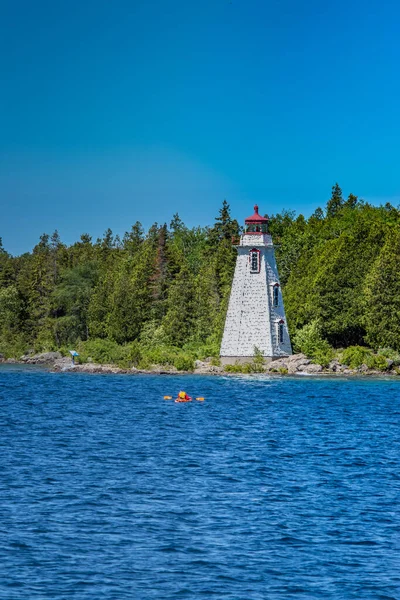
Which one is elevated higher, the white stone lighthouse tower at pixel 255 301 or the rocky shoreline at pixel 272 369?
the white stone lighthouse tower at pixel 255 301

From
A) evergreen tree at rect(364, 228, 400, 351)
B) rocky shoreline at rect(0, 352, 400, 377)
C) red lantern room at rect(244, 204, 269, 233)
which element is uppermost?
red lantern room at rect(244, 204, 269, 233)

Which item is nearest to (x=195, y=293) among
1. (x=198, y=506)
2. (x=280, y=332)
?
(x=280, y=332)

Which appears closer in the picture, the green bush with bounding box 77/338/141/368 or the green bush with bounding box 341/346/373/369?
the green bush with bounding box 341/346/373/369

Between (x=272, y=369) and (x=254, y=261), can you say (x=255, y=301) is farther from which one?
(x=272, y=369)

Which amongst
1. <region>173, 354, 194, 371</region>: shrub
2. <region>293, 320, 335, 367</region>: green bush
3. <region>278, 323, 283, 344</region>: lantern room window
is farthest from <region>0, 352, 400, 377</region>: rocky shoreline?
<region>278, 323, 283, 344</region>: lantern room window

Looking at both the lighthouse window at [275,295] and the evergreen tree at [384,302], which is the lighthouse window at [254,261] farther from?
the evergreen tree at [384,302]

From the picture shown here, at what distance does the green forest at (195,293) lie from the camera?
86.6m

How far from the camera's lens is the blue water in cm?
1964

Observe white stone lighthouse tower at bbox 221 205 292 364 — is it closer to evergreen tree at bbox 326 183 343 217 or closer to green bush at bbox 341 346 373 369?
green bush at bbox 341 346 373 369

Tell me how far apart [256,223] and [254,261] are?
351cm

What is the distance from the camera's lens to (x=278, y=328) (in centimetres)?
8056

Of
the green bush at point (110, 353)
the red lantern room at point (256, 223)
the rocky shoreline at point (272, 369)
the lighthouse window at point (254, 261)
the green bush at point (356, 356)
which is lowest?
the rocky shoreline at point (272, 369)

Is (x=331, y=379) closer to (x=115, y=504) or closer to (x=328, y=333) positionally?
(x=328, y=333)

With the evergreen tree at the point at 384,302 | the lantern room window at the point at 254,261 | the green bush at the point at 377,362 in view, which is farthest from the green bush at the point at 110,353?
the evergreen tree at the point at 384,302
